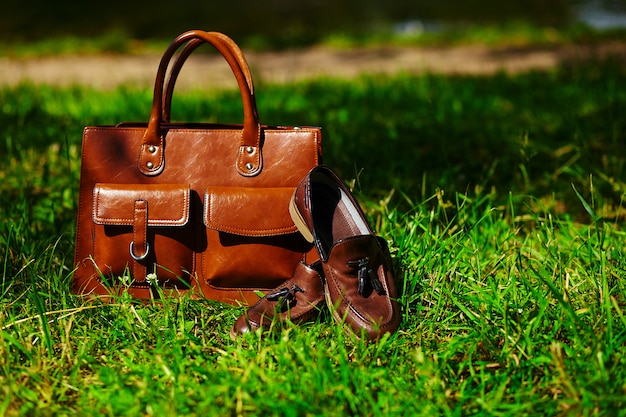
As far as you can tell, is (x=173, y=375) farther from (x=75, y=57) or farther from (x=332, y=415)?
(x=75, y=57)

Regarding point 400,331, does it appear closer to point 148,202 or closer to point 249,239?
point 249,239

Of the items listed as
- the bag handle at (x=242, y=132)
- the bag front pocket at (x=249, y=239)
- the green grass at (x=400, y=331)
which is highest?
the bag handle at (x=242, y=132)

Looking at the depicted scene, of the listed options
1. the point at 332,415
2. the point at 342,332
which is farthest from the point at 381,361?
the point at 332,415

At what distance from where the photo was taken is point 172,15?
12945 mm

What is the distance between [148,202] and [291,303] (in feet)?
2.00

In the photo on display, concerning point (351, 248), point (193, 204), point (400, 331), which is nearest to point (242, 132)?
point (193, 204)

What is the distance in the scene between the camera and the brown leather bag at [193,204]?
92.5 inches

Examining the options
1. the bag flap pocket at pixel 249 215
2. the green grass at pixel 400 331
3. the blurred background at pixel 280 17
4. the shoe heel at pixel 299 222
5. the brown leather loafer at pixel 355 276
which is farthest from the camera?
the blurred background at pixel 280 17

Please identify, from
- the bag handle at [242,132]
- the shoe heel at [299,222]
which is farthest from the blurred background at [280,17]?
the shoe heel at [299,222]

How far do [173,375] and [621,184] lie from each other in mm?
2295

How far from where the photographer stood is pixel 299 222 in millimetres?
2238

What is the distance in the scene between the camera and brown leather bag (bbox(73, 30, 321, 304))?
7.71 feet

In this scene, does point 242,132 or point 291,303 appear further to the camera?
point 242,132

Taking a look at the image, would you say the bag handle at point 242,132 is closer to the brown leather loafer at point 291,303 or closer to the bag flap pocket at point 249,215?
the bag flap pocket at point 249,215
